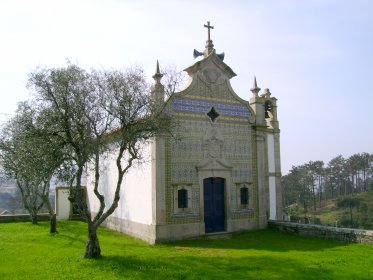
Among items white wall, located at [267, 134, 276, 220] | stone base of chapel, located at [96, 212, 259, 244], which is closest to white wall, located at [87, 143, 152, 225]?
stone base of chapel, located at [96, 212, 259, 244]

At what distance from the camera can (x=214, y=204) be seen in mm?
17812

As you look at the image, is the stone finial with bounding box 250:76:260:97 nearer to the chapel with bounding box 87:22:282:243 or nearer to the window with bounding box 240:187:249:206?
the chapel with bounding box 87:22:282:243

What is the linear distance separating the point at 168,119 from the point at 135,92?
1.69 metres

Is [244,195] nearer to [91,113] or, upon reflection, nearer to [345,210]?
[91,113]

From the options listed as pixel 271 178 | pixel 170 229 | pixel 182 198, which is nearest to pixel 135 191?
pixel 182 198

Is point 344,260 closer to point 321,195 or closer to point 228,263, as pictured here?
point 228,263

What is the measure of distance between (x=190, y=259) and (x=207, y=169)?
5.64m

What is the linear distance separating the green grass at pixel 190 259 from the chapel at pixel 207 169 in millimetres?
1097

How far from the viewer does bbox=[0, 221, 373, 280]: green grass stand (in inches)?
417

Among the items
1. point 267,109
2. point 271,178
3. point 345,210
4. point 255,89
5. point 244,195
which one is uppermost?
point 255,89

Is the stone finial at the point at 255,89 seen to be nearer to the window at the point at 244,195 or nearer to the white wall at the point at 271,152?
the white wall at the point at 271,152

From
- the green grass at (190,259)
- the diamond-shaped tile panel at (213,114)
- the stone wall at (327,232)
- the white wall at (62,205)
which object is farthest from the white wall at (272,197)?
the white wall at (62,205)

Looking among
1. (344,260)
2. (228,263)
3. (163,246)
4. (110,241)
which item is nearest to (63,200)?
(110,241)

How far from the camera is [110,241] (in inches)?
641
